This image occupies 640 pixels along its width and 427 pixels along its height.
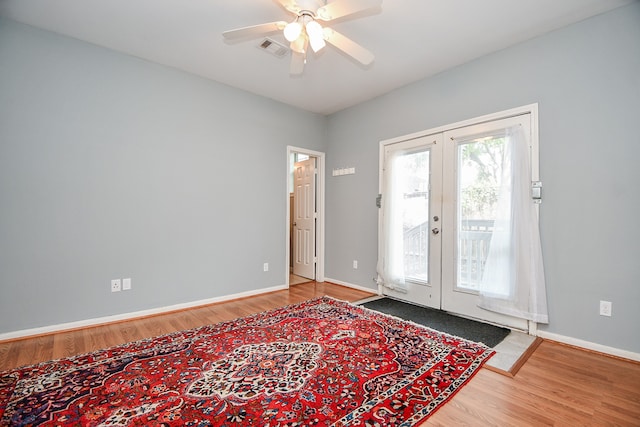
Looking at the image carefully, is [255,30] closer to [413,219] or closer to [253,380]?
[253,380]

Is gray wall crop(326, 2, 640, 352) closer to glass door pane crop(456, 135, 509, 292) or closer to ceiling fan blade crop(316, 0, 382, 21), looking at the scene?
glass door pane crop(456, 135, 509, 292)

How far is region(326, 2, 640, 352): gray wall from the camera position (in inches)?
88.7

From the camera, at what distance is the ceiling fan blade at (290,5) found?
1.94 m

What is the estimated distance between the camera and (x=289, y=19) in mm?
2494

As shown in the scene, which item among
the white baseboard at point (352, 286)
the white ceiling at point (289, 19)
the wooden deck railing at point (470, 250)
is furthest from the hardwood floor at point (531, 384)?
the white ceiling at point (289, 19)

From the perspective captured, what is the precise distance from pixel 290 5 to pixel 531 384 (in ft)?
9.83

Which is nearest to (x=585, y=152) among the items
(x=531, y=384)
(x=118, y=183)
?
(x=531, y=384)

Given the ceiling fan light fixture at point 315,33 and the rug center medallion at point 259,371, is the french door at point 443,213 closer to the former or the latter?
the rug center medallion at point 259,371

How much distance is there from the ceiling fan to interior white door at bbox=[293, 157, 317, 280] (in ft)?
8.93

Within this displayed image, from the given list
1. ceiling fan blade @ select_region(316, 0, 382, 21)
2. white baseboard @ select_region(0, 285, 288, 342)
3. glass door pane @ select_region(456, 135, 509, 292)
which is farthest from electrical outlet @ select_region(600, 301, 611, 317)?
white baseboard @ select_region(0, 285, 288, 342)

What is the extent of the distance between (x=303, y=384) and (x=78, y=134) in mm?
3028

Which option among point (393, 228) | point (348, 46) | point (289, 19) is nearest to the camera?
point (348, 46)

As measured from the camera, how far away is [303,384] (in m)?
1.83

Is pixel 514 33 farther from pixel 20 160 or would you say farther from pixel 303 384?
pixel 20 160
